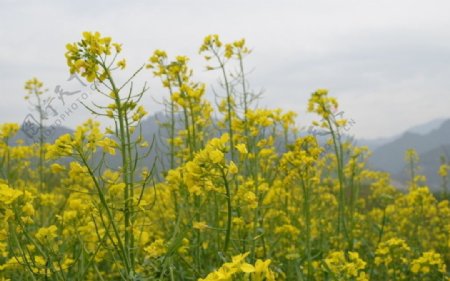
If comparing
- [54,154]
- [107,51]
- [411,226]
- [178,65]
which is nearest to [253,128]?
[178,65]

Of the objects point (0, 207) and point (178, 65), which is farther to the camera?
point (178, 65)

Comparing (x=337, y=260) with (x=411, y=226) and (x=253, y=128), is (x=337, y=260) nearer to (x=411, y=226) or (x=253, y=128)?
(x=253, y=128)

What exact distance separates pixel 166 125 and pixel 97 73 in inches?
Result: 73.9

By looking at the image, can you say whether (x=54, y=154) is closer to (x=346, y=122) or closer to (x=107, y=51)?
(x=107, y=51)

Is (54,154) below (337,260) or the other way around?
the other way around

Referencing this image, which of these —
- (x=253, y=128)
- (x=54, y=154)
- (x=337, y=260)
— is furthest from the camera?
(x=253, y=128)

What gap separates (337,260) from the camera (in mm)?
2836

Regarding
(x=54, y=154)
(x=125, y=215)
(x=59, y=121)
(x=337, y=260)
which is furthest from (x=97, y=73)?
(x=59, y=121)

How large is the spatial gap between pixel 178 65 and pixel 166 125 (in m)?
0.54

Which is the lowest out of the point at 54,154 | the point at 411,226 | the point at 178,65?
the point at 411,226

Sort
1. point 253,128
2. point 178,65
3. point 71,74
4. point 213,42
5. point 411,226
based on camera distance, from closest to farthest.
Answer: point 71,74 → point 253,128 → point 178,65 → point 213,42 → point 411,226

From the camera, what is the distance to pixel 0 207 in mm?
2100

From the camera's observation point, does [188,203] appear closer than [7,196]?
No

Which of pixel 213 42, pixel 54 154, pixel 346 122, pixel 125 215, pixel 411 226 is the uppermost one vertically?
pixel 213 42
